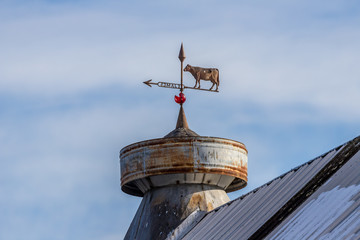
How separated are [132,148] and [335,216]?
1158 cm

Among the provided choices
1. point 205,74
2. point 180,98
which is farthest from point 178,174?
point 205,74

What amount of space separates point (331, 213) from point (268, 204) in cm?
461

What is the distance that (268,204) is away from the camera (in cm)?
2211

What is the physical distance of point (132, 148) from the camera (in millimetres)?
28203

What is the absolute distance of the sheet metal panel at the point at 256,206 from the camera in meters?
21.4

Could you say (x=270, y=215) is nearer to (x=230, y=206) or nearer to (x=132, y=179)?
(x=230, y=206)

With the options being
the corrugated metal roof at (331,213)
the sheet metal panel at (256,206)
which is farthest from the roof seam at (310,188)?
the sheet metal panel at (256,206)

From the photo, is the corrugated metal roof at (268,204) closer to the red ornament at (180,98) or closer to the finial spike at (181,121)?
the finial spike at (181,121)

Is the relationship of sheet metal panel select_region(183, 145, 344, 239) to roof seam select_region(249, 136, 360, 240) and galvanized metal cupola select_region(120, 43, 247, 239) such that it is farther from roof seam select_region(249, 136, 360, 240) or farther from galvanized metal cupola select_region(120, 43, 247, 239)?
galvanized metal cupola select_region(120, 43, 247, 239)

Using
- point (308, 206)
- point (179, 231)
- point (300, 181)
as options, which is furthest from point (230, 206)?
point (308, 206)

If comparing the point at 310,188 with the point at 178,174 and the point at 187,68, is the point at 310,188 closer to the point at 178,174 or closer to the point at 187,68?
the point at 178,174

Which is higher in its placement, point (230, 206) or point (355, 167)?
point (230, 206)

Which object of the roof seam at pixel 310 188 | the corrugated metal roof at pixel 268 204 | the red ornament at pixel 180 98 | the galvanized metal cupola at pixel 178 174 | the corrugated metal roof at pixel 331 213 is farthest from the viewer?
the red ornament at pixel 180 98

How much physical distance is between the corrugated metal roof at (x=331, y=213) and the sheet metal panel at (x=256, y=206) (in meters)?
1.65
